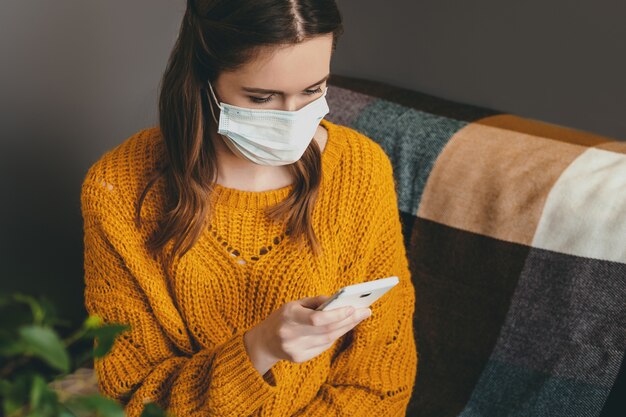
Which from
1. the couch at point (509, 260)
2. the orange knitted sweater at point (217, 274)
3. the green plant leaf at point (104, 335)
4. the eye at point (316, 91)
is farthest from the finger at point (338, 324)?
the couch at point (509, 260)

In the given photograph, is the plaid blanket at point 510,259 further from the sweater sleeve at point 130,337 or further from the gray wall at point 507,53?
the sweater sleeve at point 130,337

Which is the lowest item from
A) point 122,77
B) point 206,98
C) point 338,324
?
point 338,324

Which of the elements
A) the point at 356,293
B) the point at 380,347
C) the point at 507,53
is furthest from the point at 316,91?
the point at 507,53

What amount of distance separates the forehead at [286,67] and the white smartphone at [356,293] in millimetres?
314

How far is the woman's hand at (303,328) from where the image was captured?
37.5 inches

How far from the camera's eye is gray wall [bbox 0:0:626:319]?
4.96 ft

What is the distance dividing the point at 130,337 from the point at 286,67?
0.53 m

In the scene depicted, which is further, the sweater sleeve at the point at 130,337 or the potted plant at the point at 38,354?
the sweater sleeve at the point at 130,337

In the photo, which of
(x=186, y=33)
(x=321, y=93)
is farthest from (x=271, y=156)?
(x=186, y=33)

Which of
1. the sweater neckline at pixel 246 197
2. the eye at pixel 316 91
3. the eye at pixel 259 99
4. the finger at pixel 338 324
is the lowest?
the finger at pixel 338 324

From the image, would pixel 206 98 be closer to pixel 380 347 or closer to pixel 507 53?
pixel 380 347

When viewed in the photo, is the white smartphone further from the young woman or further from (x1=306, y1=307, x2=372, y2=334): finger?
the young woman

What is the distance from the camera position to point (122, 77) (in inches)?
66.1

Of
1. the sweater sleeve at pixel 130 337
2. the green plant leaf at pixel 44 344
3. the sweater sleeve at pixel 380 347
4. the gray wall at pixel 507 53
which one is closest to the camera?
the green plant leaf at pixel 44 344
